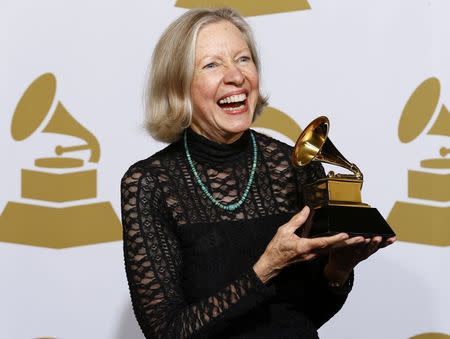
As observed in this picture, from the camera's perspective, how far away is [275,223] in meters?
1.94

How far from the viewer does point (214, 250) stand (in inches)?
74.5

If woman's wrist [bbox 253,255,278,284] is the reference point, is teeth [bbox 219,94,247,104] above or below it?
above

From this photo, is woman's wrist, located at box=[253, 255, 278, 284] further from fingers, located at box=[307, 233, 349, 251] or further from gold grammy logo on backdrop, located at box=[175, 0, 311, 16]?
gold grammy logo on backdrop, located at box=[175, 0, 311, 16]

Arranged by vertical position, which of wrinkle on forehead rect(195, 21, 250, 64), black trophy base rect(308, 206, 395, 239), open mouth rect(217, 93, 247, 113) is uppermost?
wrinkle on forehead rect(195, 21, 250, 64)

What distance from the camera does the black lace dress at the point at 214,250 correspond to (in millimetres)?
1801

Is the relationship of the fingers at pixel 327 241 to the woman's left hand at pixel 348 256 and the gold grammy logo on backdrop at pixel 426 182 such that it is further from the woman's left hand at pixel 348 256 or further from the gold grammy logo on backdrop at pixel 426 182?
the gold grammy logo on backdrop at pixel 426 182

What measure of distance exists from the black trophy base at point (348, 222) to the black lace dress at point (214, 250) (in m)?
0.16

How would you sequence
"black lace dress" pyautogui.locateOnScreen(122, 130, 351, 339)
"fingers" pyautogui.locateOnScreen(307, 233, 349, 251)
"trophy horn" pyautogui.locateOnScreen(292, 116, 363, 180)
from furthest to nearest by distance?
"trophy horn" pyautogui.locateOnScreen(292, 116, 363, 180) < "black lace dress" pyautogui.locateOnScreen(122, 130, 351, 339) < "fingers" pyautogui.locateOnScreen(307, 233, 349, 251)

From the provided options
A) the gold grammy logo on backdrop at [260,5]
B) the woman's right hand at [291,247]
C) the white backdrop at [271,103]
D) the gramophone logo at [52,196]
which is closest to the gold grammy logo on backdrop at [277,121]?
the white backdrop at [271,103]

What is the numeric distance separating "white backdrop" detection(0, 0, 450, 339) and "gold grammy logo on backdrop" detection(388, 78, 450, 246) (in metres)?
0.03

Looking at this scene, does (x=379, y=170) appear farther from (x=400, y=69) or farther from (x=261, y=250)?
(x=261, y=250)

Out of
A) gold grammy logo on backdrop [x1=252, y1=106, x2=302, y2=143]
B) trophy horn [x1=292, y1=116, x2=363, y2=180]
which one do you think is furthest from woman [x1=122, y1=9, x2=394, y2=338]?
gold grammy logo on backdrop [x1=252, y1=106, x2=302, y2=143]

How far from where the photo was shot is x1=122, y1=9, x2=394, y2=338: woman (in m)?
1.82

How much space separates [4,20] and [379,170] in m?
1.33
